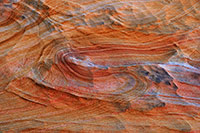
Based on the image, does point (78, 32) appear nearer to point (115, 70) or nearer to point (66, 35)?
point (66, 35)

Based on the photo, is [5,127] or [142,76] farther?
[142,76]

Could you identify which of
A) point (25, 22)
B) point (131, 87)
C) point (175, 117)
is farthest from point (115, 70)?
point (25, 22)

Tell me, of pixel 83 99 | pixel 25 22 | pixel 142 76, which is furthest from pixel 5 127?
pixel 142 76

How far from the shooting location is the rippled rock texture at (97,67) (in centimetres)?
230

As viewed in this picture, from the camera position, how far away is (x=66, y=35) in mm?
2428

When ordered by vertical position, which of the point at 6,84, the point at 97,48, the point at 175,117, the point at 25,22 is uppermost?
the point at 25,22

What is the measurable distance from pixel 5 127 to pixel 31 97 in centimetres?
39

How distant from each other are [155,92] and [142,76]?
8.9 inches

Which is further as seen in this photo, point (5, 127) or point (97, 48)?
point (97, 48)

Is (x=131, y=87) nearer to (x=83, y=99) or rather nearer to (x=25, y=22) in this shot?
(x=83, y=99)

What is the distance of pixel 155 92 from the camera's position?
241 cm

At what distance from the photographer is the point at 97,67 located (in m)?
2.41

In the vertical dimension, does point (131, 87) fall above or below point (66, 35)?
below

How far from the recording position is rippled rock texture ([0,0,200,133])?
230 cm
